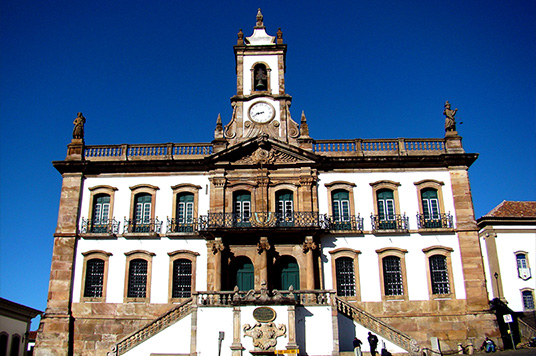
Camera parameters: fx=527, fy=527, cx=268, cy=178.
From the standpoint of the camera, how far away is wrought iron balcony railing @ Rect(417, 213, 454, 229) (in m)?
26.0

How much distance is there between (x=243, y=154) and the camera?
88.5ft

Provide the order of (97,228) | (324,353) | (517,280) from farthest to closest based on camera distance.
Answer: (517,280) → (97,228) → (324,353)

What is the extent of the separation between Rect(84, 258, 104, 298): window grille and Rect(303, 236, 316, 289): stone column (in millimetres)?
9923

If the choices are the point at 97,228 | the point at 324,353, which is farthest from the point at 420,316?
the point at 97,228

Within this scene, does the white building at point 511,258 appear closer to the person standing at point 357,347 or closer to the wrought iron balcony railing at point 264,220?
the wrought iron balcony railing at point 264,220

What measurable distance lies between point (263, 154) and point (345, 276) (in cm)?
730

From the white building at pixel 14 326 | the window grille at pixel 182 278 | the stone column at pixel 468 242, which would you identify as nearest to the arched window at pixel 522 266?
the stone column at pixel 468 242

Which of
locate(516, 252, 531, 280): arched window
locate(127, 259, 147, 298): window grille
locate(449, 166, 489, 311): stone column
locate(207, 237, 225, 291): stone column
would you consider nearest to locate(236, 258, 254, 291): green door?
locate(207, 237, 225, 291): stone column

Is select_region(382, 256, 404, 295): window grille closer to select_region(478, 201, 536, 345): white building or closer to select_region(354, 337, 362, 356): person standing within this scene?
select_region(354, 337, 362, 356): person standing

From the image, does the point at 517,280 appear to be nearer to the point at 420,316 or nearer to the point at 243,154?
the point at 420,316

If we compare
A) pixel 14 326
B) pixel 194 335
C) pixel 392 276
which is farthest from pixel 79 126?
pixel 392 276

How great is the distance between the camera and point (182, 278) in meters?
25.5

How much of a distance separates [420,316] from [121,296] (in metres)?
14.1

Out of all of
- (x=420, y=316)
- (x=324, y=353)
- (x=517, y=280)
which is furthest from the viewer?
(x=517, y=280)
